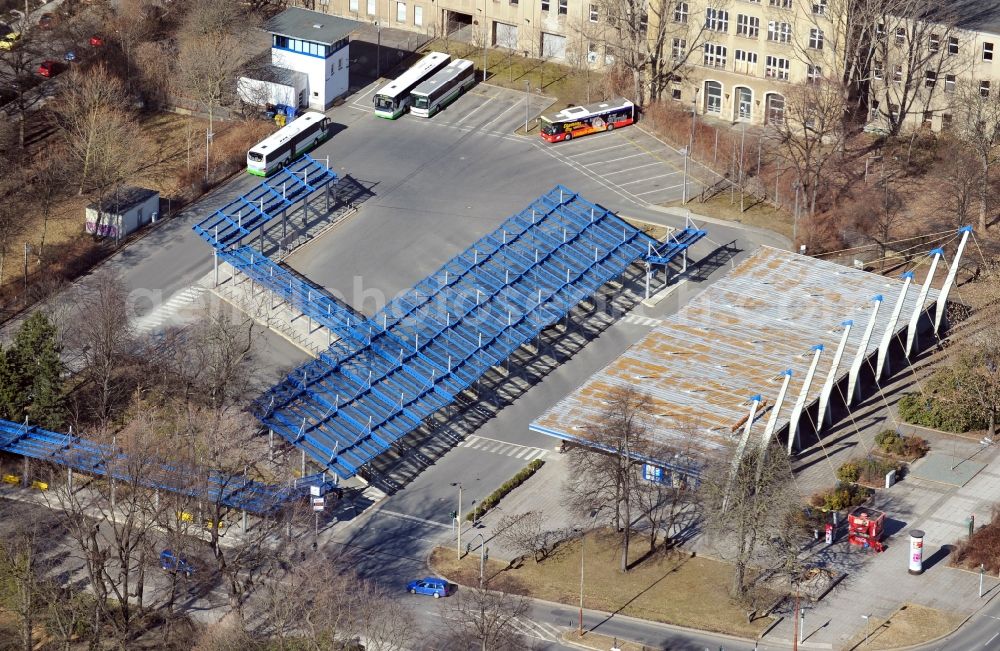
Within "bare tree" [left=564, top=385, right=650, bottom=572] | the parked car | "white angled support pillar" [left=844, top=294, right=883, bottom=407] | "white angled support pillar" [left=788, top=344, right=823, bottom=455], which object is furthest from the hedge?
"white angled support pillar" [left=844, top=294, right=883, bottom=407]

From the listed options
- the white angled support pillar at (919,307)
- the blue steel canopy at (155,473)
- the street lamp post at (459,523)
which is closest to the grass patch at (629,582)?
the street lamp post at (459,523)

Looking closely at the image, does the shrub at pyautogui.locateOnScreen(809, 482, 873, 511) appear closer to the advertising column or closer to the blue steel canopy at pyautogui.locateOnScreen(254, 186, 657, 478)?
the advertising column

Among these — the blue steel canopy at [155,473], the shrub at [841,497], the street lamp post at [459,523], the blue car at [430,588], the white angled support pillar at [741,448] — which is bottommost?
the blue car at [430,588]

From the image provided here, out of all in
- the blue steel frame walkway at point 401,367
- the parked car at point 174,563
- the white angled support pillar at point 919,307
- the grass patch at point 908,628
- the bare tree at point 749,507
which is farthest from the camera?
the white angled support pillar at point 919,307

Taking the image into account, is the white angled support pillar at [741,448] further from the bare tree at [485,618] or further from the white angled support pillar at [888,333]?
the white angled support pillar at [888,333]

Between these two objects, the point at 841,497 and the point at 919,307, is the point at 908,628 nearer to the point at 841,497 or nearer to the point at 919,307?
the point at 841,497

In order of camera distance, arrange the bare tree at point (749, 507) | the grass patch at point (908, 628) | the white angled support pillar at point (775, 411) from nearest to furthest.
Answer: the grass patch at point (908, 628)
the bare tree at point (749, 507)
the white angled support pillar at point (775, 411)

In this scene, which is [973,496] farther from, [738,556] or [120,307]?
[120,307]
